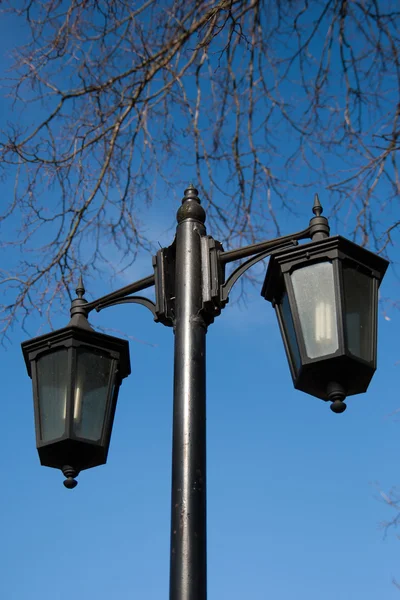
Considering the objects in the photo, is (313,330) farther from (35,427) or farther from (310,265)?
(35,427)

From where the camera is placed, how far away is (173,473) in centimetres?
294

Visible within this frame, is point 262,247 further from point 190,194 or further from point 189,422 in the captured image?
point 189,422

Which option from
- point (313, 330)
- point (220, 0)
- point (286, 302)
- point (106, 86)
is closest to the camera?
point (313, 330)

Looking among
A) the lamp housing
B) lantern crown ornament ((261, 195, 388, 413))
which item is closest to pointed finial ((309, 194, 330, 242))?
lantern crown ornament ((261, 195, 388, 413))

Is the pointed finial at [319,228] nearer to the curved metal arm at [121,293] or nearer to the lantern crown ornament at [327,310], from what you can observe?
the lantern crown ornament at [327,310]

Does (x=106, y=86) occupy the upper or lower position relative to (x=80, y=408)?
upper

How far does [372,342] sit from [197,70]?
173 centimetres

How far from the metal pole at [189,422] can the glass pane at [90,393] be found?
527 millimetres

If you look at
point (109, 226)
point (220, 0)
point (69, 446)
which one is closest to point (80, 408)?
point (69, 446)

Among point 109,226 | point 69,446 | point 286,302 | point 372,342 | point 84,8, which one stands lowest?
point 69,446

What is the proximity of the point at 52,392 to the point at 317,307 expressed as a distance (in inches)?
46.7

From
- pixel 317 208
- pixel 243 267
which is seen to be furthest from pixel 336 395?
pixel 317 208

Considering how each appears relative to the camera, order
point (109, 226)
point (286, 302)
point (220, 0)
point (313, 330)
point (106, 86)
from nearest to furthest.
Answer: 1. point (313, 330)
2. point (286, 302)
3. point (220, 0)
4. point (106, 86)
5. point (109, 226)

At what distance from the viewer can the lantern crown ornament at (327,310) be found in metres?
3.10
